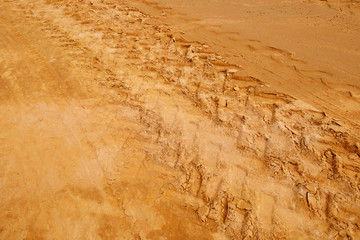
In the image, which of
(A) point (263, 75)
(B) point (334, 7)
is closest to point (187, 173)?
(A) point (263, 75)

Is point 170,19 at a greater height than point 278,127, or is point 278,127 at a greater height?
point 170,19

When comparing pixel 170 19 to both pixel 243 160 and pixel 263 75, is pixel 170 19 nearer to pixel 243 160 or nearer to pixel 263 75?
pixel 263 75

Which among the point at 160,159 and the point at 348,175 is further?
the point at 160,159

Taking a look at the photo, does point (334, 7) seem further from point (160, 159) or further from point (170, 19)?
point (160, 159)

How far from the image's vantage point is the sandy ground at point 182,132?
6.53ft

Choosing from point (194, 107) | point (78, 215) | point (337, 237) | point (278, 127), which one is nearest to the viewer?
point (337, 237)

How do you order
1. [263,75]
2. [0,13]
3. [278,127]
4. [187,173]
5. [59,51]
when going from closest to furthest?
[187,173] < [278,127] < [263,75] < [59,51] < [0,13]

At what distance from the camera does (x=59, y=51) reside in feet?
12.7

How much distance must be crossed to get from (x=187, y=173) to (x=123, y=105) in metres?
1.33

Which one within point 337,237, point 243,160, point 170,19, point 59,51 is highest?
point 170,19

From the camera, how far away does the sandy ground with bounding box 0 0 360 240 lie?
1.99 metres

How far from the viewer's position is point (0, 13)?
5312mm

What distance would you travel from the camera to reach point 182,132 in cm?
262

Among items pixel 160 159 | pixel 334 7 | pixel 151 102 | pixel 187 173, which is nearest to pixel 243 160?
pixel 187 173
